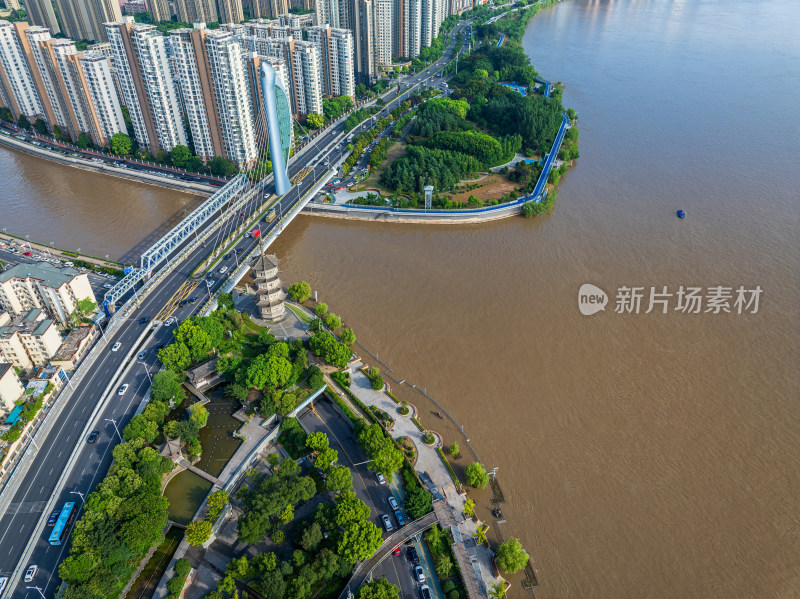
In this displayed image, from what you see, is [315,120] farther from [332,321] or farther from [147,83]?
[332,321]

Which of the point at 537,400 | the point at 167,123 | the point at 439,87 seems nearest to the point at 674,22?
the point at 439,87

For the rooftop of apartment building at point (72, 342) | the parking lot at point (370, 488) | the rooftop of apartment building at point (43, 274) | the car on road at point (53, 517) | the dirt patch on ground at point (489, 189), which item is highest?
the rooftop of apartment building at point (43, 274)

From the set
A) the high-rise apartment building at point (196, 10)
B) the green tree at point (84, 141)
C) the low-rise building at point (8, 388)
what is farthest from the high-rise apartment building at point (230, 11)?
the low-rise building at point (8, 388)

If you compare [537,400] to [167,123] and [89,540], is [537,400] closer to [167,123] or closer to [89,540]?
[89,540]

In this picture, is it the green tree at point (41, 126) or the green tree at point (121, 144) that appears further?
the green tree at point (41, 126)

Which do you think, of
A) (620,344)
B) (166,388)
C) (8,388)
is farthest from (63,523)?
(620,344)

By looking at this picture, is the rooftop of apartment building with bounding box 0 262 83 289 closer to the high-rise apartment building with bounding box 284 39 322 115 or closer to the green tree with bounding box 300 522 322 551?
the green tree with bounding box 300 522 322 551

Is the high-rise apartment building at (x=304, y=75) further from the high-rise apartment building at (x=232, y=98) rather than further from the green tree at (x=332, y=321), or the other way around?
the green tree at (x=332, y=321)
